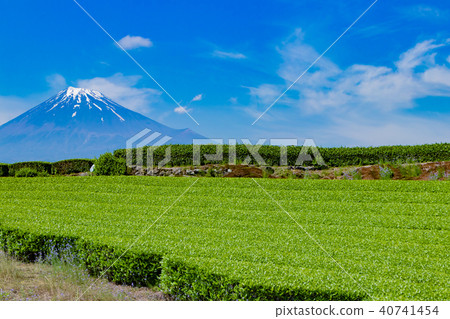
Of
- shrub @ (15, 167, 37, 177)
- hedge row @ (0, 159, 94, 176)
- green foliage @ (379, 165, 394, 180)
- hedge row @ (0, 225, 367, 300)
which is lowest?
hedge row @ (0, 225, 367, 300)

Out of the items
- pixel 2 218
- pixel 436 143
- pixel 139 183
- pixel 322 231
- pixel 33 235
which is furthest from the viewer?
pixel 436 143

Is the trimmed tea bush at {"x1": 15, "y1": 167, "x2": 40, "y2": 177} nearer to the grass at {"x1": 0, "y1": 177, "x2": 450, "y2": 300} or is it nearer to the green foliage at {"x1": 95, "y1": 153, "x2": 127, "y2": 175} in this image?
the grass at {"x1": 0, "y1": 177, "x2": 450, "y2": 300}

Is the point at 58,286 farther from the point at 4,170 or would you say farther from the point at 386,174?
the point at 4,170

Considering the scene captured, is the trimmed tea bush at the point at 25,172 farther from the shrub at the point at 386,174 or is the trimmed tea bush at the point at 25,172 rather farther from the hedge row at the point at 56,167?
the shrub at the point at 386,174

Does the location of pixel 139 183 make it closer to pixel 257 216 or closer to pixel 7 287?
pixel 257 216

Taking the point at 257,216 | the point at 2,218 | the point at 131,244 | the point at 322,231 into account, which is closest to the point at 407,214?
the point at 322,231

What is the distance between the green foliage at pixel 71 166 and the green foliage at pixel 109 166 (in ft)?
13.0

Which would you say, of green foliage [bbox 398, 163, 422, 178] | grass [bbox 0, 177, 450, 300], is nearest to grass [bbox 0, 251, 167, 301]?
grass [bbox 0, 177, 450, 300]

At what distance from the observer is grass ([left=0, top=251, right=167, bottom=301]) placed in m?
6.02

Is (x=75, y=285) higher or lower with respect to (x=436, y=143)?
lower

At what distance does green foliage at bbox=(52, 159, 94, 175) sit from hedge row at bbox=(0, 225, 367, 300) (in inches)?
468
